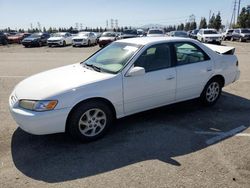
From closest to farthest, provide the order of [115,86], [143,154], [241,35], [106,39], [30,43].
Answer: [143,154]
[115,86]
[106,39]
[30,43]
[241,35]

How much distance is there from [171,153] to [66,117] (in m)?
1.64

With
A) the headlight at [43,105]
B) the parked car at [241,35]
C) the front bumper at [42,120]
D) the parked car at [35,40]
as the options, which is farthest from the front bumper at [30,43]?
the headlight at [43,105]

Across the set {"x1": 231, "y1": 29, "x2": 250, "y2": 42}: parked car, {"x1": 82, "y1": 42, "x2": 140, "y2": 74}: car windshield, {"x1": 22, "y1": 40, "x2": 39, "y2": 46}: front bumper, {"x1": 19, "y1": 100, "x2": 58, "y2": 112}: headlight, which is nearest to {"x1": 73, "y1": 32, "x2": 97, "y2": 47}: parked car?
{"x1": 22, "y1": 40, "x2": 39, "y2": 46}: front bumper

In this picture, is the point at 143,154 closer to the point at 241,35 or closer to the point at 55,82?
the point at 55,82

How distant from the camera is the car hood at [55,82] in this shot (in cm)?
417

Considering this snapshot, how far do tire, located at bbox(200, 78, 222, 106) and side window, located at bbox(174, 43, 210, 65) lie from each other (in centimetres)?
58

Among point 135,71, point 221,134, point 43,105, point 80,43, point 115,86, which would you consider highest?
point 135,71

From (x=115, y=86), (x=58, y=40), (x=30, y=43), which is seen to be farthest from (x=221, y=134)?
(x=30, y=43)

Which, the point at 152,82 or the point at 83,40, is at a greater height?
the point at 152,82

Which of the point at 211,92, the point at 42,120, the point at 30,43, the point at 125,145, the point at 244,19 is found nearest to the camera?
the point at 42,120

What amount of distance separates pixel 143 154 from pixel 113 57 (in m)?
1.96

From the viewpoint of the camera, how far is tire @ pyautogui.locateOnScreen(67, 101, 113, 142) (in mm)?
4230

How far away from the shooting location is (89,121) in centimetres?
442

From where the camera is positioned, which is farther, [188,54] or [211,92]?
[211,92]
